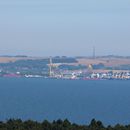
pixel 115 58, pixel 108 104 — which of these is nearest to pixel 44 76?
pixel 115 58

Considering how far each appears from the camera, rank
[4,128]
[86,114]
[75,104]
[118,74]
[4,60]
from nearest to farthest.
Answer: [4,128] → [86,114] → [75,104] → [118,74] → [4,60]

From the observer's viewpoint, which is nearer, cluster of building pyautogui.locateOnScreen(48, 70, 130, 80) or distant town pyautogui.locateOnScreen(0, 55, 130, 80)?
cluster of building pyautogui.locateOnScreen(48, 70, 130, 80)

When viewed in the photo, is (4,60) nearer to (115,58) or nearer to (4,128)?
(115,58)

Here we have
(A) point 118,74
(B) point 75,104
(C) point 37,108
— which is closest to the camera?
(C) point 37,108

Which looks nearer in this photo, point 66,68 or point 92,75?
point 92,75

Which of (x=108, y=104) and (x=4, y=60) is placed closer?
(x=108, y=104)

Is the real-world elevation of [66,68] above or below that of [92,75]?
above

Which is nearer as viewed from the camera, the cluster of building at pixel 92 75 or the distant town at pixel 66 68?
the cluster of building at pixel 92 75
